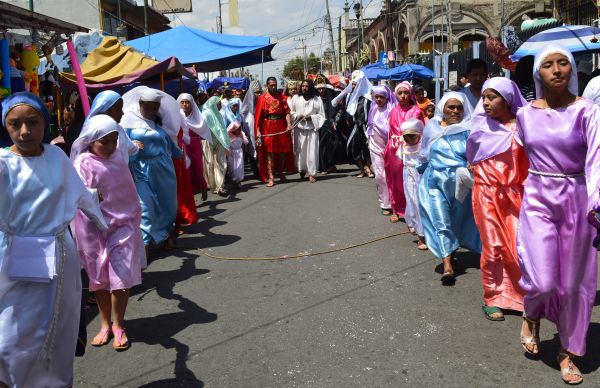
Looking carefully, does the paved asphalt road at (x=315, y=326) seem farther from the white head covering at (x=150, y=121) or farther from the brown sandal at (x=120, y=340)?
the white head covering at (x=150, y=121)

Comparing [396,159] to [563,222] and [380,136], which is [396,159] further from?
[563,222]

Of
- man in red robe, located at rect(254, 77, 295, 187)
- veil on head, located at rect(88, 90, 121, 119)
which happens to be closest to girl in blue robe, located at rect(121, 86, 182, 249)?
veil on head, located at rect(88, 90, 121, 119)

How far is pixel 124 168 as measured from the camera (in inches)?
182

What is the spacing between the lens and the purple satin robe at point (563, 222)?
353 centimetres

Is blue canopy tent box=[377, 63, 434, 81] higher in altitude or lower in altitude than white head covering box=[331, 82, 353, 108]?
higher

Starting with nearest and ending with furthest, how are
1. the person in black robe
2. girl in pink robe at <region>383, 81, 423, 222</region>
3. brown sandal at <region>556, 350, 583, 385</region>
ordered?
brown sandal at <region>556, 350, 583, 385</region> < girl in pink robe at <region>383, 81, 423, 222</region> < the person in black robe

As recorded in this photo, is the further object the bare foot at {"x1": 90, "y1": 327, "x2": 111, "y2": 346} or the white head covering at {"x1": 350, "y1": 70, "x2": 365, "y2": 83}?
the white head covering at {"x1": 350, "y1": 70, "x2": 365, "y2": 83}

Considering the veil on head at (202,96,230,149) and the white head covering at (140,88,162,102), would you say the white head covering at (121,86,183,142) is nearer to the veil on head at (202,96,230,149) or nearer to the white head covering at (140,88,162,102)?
the white head covering at (140,88,162,102)

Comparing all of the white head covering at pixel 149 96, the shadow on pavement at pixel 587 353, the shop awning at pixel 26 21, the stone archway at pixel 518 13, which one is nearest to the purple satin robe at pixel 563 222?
the shadow on pavement at pixel 587 353

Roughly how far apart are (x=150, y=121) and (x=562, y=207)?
4203mm

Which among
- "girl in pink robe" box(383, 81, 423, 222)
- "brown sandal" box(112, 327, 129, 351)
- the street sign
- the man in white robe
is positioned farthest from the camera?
the street sign

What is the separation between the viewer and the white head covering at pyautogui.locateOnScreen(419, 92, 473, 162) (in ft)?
18.1

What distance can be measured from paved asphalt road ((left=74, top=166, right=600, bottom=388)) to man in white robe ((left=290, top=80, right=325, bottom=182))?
213 inches

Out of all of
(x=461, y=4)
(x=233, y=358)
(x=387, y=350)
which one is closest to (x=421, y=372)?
(x=387, y=350)
